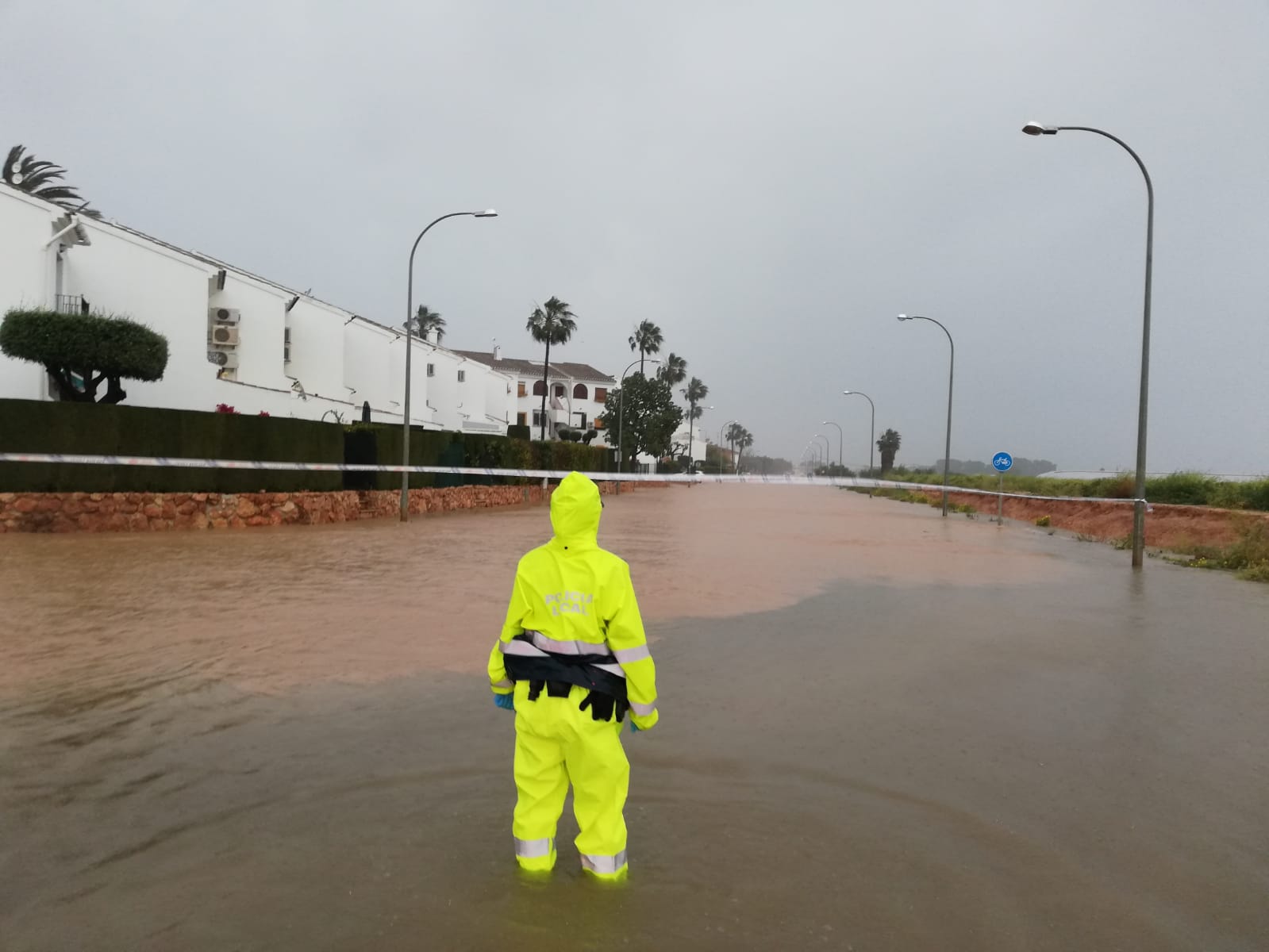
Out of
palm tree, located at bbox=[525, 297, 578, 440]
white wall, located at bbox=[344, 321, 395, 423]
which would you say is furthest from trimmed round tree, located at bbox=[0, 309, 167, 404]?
palm tree, located at bbox=[525, 297, 578, 440]

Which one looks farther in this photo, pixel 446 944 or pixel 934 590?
pixel 934 590

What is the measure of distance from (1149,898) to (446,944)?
279cm

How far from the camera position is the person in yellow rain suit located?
11.9 feet

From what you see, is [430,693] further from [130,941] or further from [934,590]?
[934,590]

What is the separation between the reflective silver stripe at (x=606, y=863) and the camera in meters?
3.72

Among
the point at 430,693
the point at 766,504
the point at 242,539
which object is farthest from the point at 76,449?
the point at 766,504

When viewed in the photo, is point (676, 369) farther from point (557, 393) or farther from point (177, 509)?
point (177, 509)

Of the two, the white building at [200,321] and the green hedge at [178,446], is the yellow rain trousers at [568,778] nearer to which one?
the green hedge at [178,446]

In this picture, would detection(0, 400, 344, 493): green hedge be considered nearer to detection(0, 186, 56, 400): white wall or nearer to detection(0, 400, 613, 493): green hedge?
detection(0, 400, 613, 493): green hedge

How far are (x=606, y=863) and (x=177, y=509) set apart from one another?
18.0m

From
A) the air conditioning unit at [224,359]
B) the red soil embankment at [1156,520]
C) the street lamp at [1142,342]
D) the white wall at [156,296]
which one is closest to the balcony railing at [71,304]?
the white wall at [156,296]

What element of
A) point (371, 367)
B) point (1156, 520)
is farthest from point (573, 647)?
point (371, 367)

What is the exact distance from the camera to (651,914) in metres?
3.55

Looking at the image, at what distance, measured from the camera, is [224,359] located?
30797 mm
